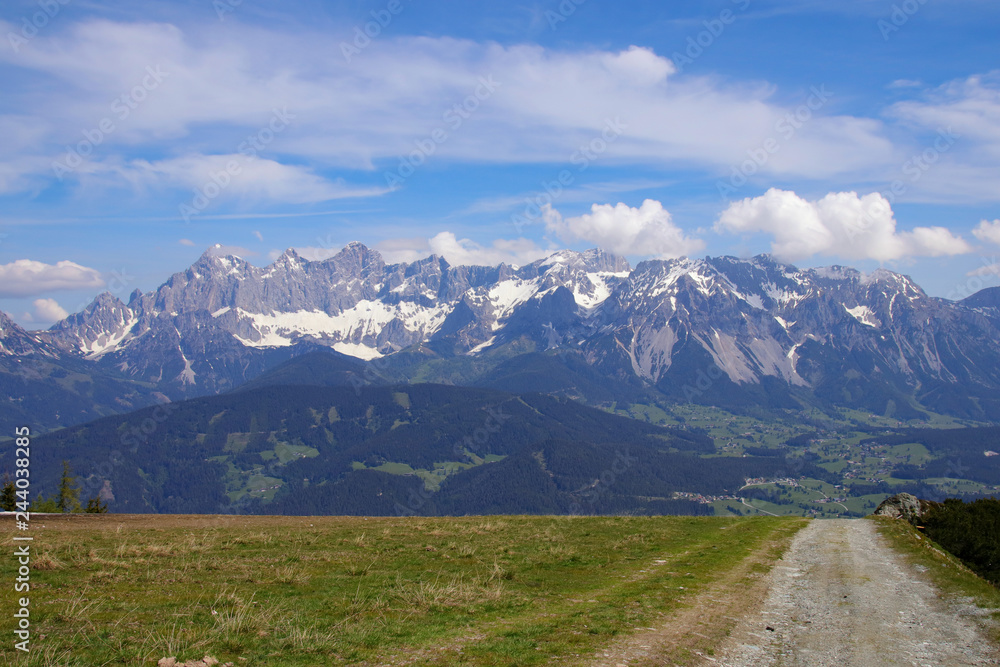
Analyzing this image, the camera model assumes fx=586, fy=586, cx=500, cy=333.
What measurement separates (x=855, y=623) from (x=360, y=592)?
15.1m

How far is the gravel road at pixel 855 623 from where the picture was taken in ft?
46.5

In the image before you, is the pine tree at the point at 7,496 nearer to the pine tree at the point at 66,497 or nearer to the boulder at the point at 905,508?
the pine tree at the point at 66,497

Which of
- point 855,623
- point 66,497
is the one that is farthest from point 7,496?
point 855,623

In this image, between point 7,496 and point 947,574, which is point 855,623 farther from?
point 7,496

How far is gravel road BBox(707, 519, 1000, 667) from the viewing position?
14180mm

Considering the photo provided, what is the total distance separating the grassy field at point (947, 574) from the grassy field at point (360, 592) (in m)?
6.26

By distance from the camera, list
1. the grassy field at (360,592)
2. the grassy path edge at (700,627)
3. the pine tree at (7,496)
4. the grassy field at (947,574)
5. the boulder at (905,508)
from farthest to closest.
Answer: the pine tree at (7,496)
the boulder at (905,508)
the grassy field at (947,574)
the grassy path edge at (700,627)
the grassy field at (360,592)

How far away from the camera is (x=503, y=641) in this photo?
48.4 ft

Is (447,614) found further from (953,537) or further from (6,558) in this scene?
(953,537)

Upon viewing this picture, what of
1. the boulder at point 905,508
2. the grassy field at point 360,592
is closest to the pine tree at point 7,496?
the grassy field at point 360,592

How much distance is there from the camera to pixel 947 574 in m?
23.5

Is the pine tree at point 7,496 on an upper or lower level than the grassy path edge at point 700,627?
lower

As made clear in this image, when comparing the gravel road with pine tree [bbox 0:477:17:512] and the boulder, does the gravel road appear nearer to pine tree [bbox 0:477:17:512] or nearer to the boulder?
the boulder

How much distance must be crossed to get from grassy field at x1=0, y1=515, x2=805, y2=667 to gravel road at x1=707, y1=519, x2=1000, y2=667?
4.16 ft
